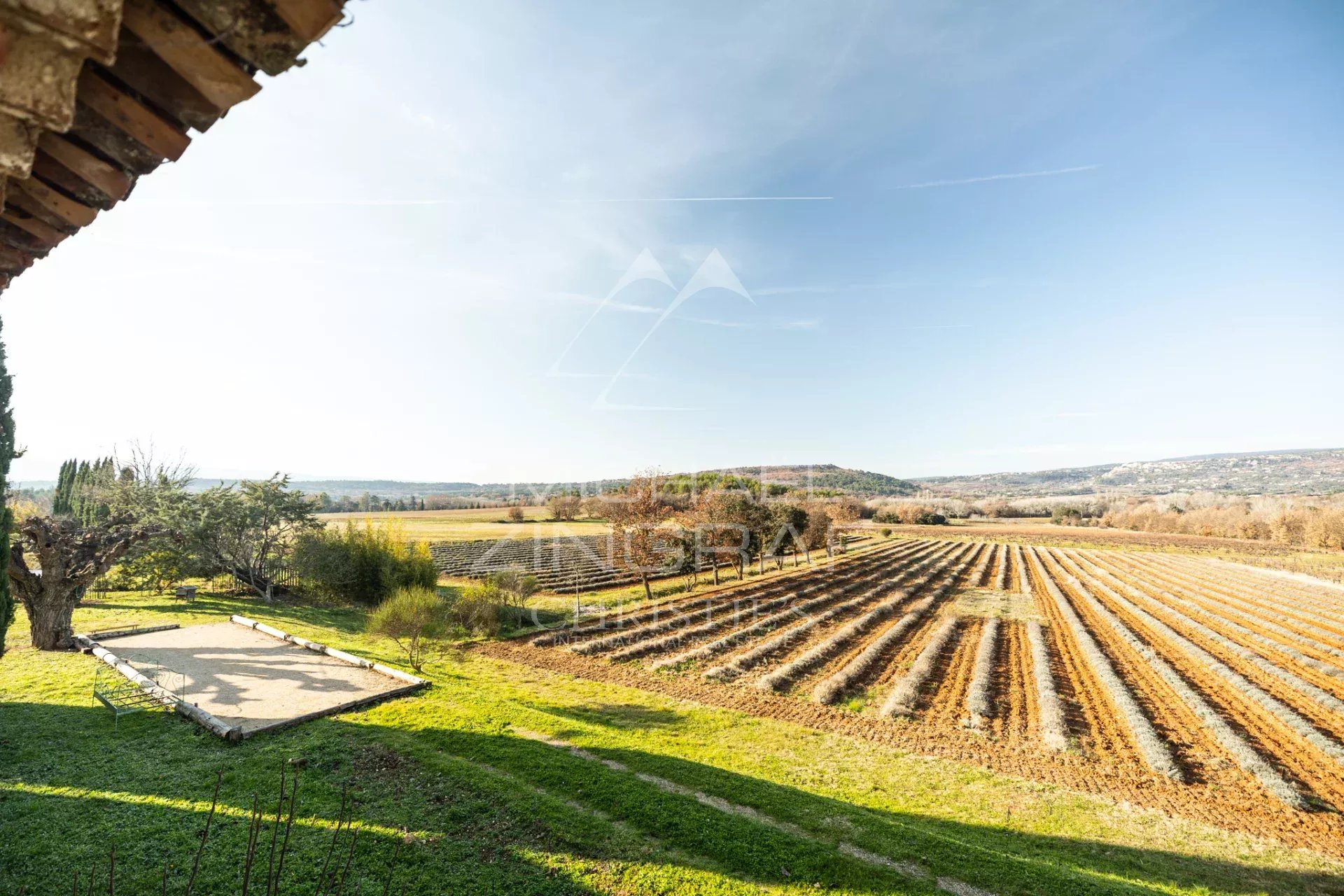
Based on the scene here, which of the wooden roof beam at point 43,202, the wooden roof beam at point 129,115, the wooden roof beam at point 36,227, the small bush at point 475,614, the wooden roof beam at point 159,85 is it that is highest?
the wooden roof beam at point 159,85

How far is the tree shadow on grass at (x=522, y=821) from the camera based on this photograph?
589 cm

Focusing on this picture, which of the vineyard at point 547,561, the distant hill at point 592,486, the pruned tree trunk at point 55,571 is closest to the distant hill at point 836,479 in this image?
the distant hill at point 592,486

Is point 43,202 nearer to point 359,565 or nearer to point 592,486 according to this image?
point 359,565

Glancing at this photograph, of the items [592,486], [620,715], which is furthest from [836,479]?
[620,715]

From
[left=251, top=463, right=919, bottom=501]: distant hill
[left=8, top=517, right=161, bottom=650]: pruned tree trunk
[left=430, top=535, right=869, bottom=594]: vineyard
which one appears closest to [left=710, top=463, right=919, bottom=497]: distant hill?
[left=251, top=463, right=919, bottom=501]: distant hill

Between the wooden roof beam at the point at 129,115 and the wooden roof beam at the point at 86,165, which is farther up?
the wooden roof beam at the point at 129,115

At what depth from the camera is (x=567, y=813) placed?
273 inches

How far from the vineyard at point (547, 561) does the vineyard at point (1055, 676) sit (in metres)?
8.29

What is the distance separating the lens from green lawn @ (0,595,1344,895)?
5777 mm

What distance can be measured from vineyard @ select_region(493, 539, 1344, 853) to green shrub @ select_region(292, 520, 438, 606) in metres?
8.21

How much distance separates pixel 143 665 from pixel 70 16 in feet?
57.3

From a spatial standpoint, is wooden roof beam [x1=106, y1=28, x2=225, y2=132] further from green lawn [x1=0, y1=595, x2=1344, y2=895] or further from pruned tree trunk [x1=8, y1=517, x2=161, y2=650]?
pruned tree trunk [x1=8, y1=517, x2=161, y2=650]

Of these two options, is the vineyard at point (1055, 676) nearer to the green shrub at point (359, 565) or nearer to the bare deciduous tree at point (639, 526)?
the bare deciduous tree at point (639, 526)

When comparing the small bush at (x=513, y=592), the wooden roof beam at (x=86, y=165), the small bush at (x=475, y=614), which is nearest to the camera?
the wooden roof beam at (x=86, y=165)
